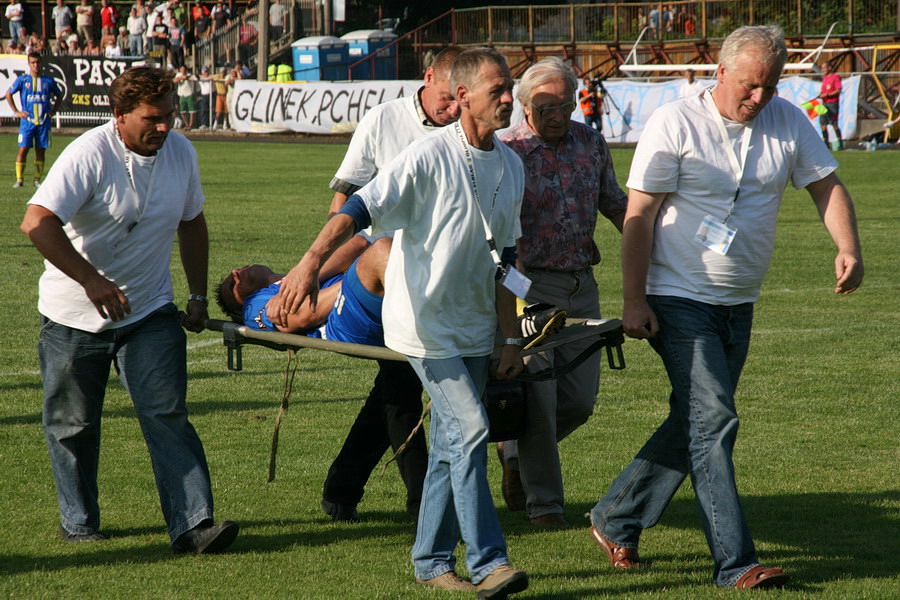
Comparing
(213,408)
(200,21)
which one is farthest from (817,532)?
(200,21)

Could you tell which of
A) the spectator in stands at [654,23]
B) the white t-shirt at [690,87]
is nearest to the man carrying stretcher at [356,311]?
the white t-shirt at [690,87]

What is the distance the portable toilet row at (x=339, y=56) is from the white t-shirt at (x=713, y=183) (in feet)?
132

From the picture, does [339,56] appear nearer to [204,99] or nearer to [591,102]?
[204,99]

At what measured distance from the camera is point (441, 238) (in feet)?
14.2

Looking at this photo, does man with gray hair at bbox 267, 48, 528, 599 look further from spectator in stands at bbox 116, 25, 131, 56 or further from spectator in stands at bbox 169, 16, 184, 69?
spectator in stands at bbox 116, 25, 131, 56

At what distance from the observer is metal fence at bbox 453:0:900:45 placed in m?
38.4

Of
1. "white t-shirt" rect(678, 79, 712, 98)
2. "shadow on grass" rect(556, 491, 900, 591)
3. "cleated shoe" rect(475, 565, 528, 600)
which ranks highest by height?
"white t-shirt" rect(678, 79, 712, 98)

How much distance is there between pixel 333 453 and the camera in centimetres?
675

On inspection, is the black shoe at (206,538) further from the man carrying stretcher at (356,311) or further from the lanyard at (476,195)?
the lanyard at (476,195)

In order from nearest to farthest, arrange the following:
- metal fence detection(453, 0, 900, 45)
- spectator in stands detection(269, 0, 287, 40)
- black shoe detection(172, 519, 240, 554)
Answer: black shoe detection(172, 519, 240, 554) → metal fence detection(453, 0, 900, 45) → spectator in stands detection(269, 0, 287, 40)

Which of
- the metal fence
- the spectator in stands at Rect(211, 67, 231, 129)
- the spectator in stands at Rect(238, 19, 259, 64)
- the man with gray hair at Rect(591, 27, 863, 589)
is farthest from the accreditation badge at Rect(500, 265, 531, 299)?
the spectator in stands at Rect(238, 19, 259, 64)

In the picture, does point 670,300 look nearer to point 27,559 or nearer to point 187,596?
point 187,596

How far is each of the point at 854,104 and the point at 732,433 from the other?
92.0ft

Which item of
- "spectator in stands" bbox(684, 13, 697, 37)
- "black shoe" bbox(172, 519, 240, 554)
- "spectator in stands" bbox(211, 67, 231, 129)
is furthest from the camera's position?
"spectator in stands" bbox(684, 13, 697, 37)
